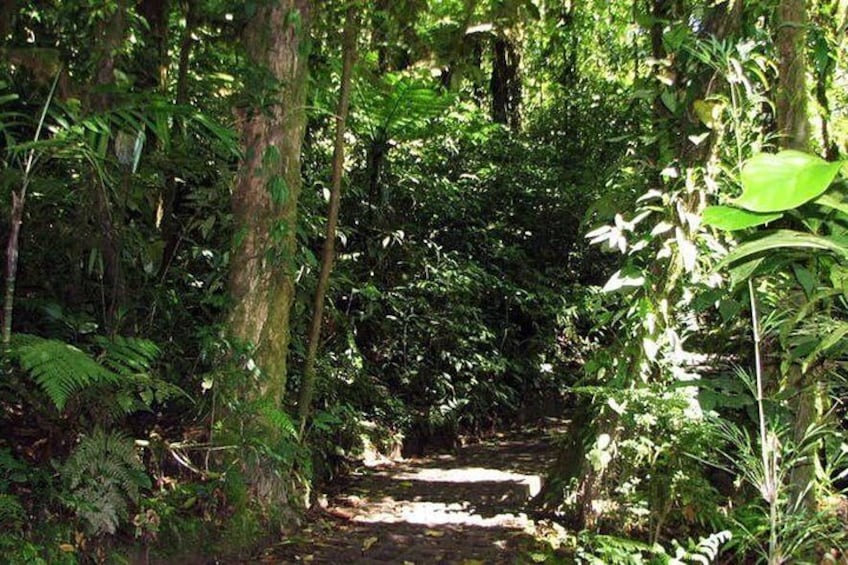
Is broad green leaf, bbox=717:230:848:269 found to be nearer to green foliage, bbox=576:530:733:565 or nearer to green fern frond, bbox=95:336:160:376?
green foliage, bbox=576:530:733:565

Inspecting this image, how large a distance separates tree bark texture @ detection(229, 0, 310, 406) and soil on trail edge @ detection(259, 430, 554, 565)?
0.99 m

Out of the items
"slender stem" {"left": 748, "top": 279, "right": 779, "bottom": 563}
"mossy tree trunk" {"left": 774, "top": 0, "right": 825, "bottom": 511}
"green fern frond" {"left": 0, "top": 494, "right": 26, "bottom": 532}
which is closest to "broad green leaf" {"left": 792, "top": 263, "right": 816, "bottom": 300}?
"slender stem" {"left": 748, "top": 279, "right": 779, "bottom": 563}

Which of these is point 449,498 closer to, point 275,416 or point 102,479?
point 275,416

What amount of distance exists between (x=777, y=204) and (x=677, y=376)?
11.3ft

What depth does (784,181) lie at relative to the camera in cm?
97

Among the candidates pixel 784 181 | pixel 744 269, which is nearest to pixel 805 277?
pixel 744 269

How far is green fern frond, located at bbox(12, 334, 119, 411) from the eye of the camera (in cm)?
261

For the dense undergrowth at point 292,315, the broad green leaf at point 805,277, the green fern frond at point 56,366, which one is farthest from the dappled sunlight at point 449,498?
the broad green leaf at point 805,277

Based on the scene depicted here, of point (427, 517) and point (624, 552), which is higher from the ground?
point (624, 552)

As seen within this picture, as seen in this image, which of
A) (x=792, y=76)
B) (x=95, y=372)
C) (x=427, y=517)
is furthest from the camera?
(x=427, y=517)

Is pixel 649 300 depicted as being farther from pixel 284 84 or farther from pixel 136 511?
pixel 136 511

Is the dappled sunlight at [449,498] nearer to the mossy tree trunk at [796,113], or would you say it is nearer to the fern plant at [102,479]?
the mossy tree trunk at [796,113]

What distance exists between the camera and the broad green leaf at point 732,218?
1.08 m

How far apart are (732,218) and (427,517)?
431cm
